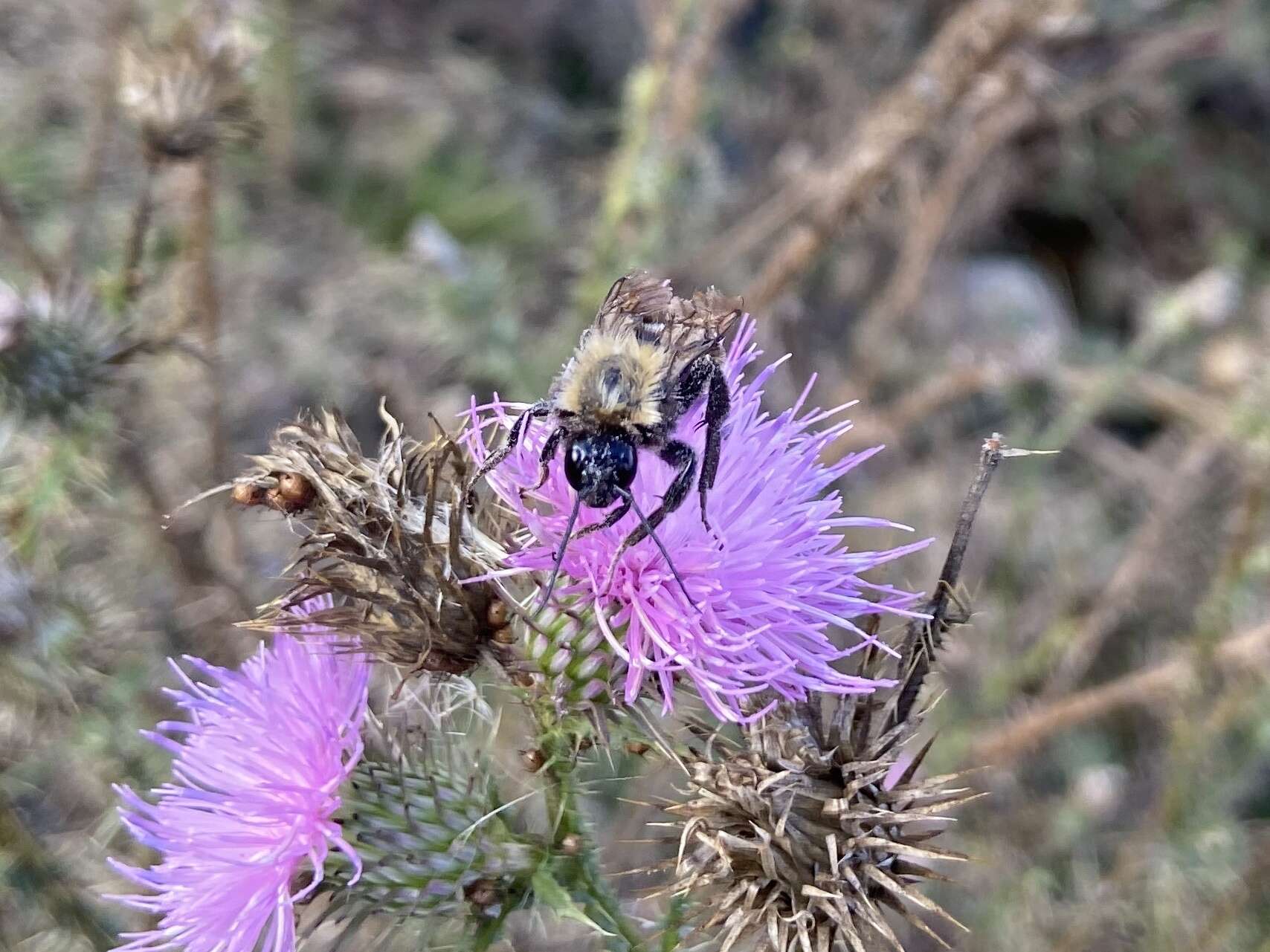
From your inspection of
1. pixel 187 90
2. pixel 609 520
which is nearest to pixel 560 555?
pixel 609 520

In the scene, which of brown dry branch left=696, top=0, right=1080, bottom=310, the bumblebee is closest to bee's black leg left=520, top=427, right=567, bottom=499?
the bumblebee

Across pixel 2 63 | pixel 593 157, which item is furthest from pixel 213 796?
pixel 593 157

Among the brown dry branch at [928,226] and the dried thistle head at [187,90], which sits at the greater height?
the brown dry branch at [928,226]

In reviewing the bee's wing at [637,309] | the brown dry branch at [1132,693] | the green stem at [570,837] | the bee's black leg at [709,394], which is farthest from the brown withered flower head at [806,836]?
the brown dry branch at [1132,693]

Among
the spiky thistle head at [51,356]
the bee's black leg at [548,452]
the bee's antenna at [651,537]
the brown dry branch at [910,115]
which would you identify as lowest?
the bee's antenna at [651,537]

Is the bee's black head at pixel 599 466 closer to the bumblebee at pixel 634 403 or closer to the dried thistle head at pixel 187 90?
the bumblebee at pixel 634 403

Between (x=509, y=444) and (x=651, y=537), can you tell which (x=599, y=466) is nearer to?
(x=651, y=537)

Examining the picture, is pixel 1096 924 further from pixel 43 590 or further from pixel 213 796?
pixel 43 590
